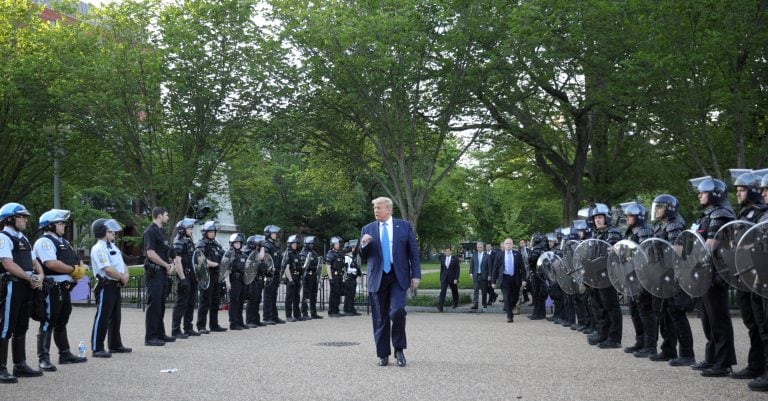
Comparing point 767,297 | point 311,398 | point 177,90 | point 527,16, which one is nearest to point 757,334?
point 767,297

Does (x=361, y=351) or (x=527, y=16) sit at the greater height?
(x=527, y=16)

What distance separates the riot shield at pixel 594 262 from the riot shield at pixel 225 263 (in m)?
7.06

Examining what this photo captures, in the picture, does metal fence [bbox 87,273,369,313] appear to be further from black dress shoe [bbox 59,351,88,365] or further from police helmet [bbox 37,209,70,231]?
police helmet [bbox 37,209,70,231]

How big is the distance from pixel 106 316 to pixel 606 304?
24.5ft

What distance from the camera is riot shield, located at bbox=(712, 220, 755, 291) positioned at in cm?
740

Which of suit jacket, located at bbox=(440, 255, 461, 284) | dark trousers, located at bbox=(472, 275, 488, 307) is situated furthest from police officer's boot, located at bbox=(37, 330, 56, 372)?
suit jacket, located at bbox=(440, 255, 461, 284)

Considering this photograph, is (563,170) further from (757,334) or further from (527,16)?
(757,334)

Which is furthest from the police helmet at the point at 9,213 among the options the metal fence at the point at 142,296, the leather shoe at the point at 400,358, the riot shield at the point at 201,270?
the metal fence at the point at 142,296

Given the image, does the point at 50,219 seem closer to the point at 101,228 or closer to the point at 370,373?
the point at 101,228

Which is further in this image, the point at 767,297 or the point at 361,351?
the point at 361,351

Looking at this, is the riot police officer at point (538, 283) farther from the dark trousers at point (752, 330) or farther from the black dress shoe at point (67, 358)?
the black dress shoe at point (67, 358)

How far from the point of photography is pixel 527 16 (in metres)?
20.2

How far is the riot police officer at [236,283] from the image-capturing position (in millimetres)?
15688

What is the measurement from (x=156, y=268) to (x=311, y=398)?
603 cm
